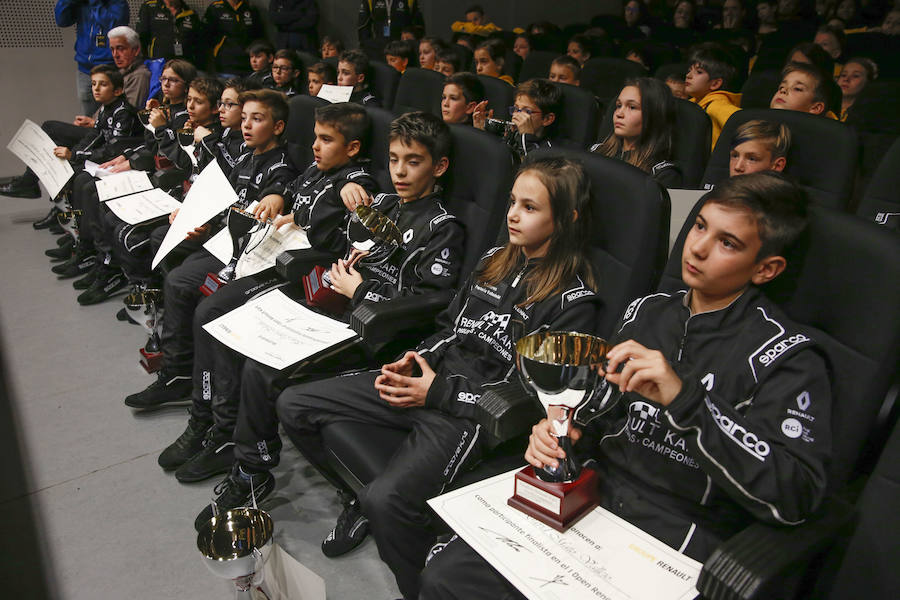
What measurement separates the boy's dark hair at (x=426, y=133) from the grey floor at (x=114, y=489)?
3.43ft

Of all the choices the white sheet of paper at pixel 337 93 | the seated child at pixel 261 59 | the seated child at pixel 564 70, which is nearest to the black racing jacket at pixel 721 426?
the white sheet of paper at pixel 337 93

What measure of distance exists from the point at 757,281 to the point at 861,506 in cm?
40

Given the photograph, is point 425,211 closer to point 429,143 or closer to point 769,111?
point 429,143

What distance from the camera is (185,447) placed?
6.58 ft

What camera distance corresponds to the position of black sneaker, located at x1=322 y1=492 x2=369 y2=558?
1654mm

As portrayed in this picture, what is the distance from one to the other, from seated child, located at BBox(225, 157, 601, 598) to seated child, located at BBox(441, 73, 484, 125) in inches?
63.7

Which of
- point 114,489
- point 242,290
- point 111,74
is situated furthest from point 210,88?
point 114,489

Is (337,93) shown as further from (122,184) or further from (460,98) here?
(122,184)

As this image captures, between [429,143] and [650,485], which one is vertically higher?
[429,143]

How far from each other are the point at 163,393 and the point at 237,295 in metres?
0.51

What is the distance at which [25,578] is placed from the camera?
114cm

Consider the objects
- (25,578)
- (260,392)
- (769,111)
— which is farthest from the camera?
(769,111)

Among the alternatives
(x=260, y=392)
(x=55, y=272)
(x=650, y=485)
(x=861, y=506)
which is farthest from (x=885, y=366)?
(x=55, y=272)

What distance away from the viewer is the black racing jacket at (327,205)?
2.13 metres
